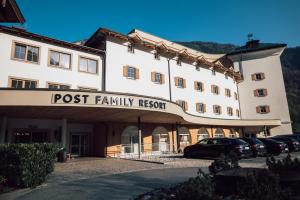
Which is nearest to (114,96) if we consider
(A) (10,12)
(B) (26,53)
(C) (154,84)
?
(A) (10,12)

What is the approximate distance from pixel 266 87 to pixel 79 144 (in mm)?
31259

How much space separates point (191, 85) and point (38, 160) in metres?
24.2

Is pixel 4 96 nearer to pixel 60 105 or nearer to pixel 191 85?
pixel 60 105

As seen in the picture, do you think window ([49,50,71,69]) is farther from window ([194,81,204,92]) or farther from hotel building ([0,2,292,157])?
window ([194,81,204,92])

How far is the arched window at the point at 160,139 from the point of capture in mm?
25688

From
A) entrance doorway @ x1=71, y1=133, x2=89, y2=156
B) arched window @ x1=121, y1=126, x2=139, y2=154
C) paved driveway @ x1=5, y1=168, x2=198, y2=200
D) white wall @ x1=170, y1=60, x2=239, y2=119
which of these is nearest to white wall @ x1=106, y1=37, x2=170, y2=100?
white wall @ x1=170, y1=60, x2=239, y2=119

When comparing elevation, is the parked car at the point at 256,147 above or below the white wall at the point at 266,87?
below

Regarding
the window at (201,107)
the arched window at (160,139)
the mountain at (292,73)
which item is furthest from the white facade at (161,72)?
the mountain at (292,73)

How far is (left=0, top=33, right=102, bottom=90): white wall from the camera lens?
704 inches

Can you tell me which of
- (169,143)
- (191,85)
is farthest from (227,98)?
(169,143)

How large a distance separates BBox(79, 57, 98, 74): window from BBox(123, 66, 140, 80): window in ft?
9.73

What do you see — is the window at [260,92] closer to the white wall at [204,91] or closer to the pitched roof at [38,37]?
the white wall at [204,91]

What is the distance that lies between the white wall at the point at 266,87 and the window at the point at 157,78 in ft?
62.3

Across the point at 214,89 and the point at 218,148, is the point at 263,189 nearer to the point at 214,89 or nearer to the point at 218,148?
the point at 218,148
